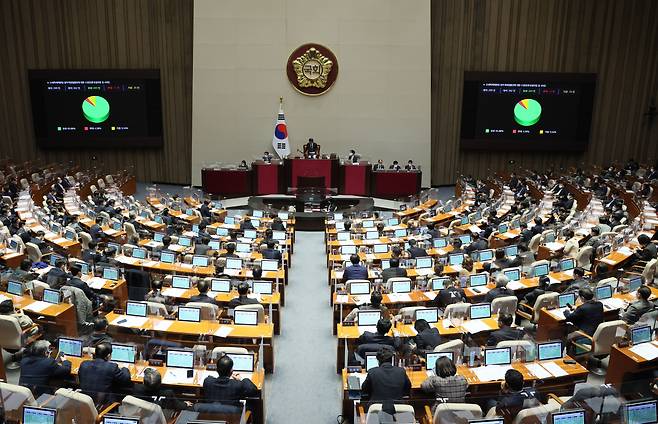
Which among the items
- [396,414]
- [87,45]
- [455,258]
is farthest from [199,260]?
[87,45]

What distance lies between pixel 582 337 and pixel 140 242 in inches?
406

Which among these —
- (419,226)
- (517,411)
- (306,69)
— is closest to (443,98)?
(306,69)

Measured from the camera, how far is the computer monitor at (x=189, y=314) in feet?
29.8

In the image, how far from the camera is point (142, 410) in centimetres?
594

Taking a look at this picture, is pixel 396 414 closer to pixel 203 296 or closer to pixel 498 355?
pixel 498 355

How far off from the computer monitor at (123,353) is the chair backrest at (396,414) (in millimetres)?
3423

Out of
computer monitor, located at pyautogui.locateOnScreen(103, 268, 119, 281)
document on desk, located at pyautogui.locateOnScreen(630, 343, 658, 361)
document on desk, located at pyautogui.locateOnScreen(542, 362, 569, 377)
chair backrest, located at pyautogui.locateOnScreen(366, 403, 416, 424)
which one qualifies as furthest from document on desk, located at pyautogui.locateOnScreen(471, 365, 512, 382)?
computer monitor, located at pyautogui.locateOnScreen(103, 268, 119, 281)

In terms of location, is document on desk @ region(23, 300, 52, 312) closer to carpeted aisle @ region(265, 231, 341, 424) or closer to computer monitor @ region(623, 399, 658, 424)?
carpeted aisle @ region(265, 231, 341, 424)

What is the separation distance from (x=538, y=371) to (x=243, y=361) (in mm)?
3932

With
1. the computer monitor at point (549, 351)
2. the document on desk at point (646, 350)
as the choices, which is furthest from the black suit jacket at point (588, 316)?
the computer monitor at point (549, 351)

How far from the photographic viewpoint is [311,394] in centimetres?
852

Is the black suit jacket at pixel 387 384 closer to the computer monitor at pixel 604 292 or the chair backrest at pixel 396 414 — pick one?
the chair backrest at pixel 396 414

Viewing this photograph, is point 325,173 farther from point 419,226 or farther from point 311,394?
point 311,394

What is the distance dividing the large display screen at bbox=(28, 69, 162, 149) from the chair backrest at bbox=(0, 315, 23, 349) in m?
18.1
